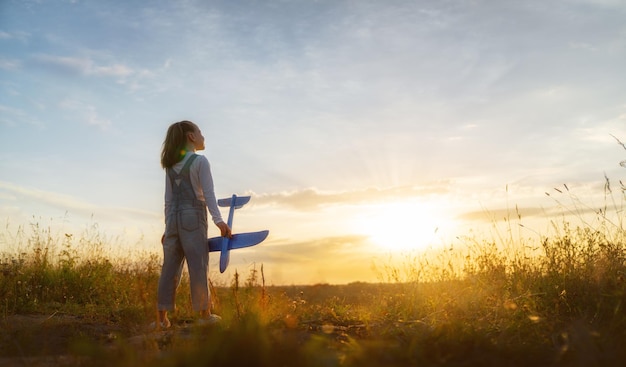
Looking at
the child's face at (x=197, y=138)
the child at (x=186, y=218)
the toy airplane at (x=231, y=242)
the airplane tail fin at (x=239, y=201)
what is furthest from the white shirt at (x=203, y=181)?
the airplane tail fin at (x=239, y=201)

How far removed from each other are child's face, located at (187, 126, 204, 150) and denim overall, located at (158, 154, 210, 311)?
216 millimetres

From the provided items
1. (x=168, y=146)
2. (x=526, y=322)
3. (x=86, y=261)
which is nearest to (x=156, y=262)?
(x=86, y=261)

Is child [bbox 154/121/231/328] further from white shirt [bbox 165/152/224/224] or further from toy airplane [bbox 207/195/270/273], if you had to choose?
toy airplane [bbox 207/195/270/273]

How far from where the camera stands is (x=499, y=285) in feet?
22.9

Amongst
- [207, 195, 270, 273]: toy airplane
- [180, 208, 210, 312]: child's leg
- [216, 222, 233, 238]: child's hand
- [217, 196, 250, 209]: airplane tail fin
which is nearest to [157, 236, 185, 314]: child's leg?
[180, 208, 210, 312]: child's leg

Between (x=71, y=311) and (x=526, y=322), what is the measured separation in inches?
250

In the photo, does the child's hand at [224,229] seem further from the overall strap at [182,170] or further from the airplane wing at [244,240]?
the overall strap at [182,170]

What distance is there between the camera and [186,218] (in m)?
5.55

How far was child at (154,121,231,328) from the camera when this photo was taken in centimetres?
554

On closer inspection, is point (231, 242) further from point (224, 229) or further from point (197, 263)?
point (197, 263)

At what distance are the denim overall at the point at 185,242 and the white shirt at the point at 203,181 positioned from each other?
0.05 meters

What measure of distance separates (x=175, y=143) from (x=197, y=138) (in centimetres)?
25

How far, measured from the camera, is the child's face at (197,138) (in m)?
5.79

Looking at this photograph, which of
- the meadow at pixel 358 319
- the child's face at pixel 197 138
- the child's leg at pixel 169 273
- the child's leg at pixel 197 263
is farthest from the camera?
the child's face at pixel 197 138
